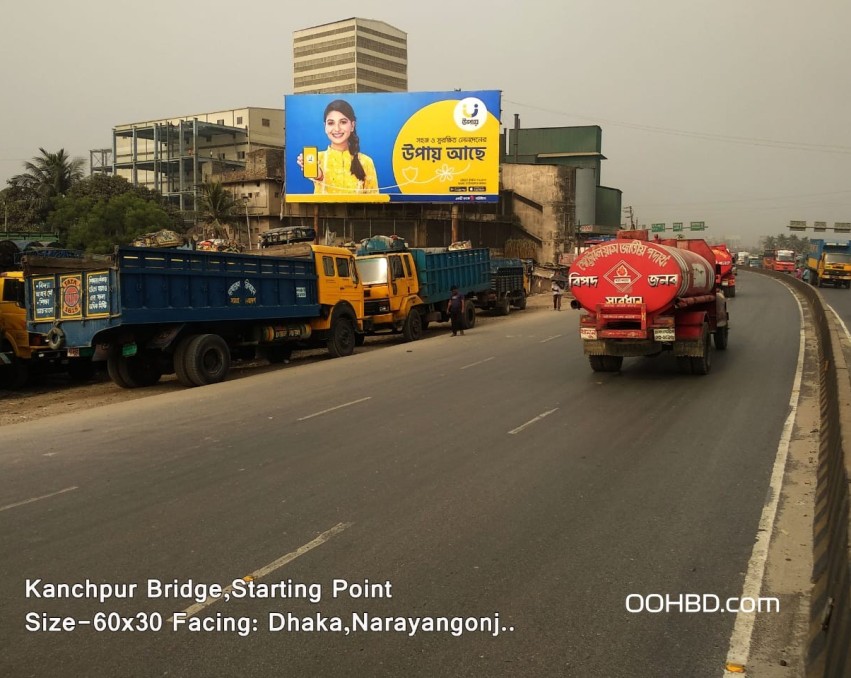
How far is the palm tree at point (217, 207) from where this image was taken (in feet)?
173

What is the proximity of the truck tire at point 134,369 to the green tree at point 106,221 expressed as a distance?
33.6 m

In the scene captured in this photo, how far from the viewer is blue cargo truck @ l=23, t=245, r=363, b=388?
1310 centimetres

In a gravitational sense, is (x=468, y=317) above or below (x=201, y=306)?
below

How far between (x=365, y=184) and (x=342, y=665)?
46.4 meters

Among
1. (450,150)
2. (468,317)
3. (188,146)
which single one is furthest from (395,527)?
(188,146)

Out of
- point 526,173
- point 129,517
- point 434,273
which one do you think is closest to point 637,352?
point 129,517

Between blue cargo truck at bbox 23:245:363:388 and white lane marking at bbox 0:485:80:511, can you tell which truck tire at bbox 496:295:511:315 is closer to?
blue cargo truck at bbox 23:245:363:388

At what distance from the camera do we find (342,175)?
48.4 metres

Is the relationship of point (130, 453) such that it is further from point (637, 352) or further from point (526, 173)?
point (526, 173)

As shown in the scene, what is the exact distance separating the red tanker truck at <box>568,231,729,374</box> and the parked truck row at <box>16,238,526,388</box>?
7061 mm

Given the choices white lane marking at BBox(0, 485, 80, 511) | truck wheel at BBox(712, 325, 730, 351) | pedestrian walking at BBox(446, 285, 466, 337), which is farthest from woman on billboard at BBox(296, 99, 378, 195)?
white lane marking at BBox(0, 485, 80, 511)

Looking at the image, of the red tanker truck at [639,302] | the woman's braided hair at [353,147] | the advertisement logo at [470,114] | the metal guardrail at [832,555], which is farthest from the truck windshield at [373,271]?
the woman's braided hair at [353,147]

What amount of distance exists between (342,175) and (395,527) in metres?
44.9

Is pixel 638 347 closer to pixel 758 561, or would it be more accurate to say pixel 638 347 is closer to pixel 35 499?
pixel 758 561
